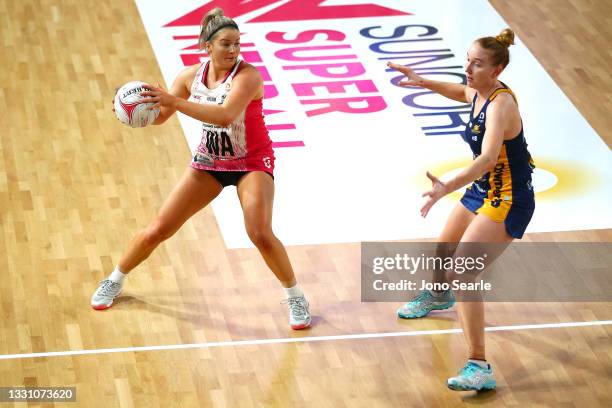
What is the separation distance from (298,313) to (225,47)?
1506 mm

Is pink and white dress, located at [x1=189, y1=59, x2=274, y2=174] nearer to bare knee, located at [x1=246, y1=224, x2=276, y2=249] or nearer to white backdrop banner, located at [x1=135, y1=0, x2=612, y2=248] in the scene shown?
bare knee, located at [x1=246, y1=224, x2=276, y2=249]

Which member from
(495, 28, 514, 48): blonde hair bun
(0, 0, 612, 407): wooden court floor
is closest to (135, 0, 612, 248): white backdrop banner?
(0, 0, 612, 407): wooden court floor

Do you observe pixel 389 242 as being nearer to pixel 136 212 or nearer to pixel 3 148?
pixel 136 212

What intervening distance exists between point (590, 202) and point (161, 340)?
10.2ft

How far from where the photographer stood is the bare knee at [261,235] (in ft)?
20.8

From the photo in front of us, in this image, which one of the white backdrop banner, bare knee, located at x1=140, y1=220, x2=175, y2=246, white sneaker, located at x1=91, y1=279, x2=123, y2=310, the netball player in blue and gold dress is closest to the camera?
the netball player in blue and gold dress

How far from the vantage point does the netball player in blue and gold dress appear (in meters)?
5.79

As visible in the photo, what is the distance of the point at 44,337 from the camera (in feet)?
21.3

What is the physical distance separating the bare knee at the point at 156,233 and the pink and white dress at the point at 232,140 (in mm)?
369

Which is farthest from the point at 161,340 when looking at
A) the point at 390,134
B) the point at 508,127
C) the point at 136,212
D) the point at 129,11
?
the point at 129,11

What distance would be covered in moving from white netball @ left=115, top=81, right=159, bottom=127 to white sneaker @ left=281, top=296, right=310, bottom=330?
129 centimetres

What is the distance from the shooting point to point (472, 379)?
6.06 meters

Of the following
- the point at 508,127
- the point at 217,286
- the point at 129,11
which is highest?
the point at 508,127

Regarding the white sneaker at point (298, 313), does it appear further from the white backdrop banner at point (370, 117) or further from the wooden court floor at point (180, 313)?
the white backdrop banner at point (370, 117)
